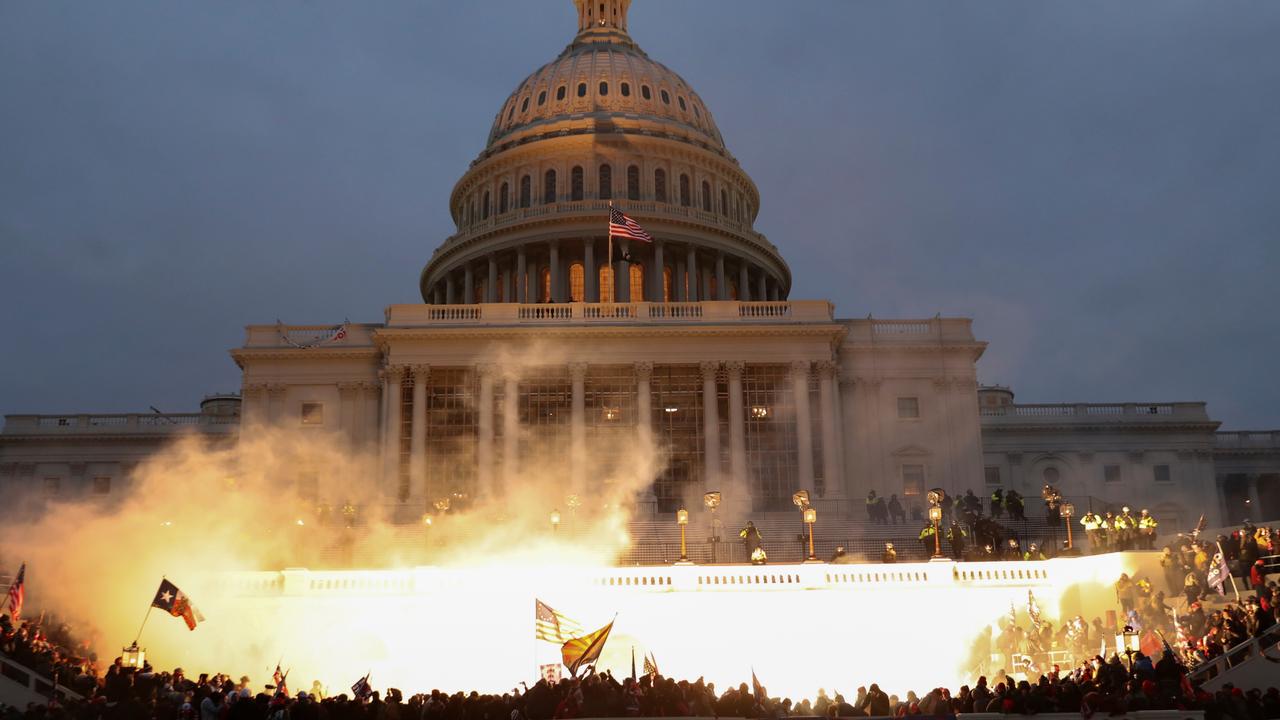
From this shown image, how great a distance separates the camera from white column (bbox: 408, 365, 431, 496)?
53.1 meters

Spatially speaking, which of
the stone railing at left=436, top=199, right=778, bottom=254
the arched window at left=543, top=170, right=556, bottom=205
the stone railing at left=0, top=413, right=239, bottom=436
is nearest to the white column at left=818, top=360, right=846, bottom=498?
the stone railing at left=436, top=199, right=778, bottom=254

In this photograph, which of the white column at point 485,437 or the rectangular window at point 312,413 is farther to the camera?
the rectangular window at point 312,413

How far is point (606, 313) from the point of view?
5706 centimetres

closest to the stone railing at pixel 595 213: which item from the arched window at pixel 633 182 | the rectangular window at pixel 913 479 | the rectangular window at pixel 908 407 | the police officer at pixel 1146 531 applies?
the arched window at pixel 633 182

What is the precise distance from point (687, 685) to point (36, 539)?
2645 cm

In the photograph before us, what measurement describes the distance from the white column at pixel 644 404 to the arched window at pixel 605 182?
25.1 metres

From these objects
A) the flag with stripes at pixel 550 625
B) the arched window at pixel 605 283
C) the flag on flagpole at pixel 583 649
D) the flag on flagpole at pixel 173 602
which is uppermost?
the arched window at pixel 605 283

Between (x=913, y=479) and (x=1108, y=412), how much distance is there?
20.7m

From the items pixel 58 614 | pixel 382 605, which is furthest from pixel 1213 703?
pixel 58 614

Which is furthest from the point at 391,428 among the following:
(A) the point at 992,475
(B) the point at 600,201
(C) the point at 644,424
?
(A) the point at 992,475

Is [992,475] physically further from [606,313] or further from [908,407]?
[606,313]

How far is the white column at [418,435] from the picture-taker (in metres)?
53.1

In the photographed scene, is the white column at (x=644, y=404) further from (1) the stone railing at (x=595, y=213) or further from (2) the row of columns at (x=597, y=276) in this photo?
(1) the stone railing at (x=595, y=213)

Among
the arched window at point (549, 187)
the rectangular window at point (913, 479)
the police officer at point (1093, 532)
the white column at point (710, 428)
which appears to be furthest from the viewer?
the arched window at point (549, 187)
